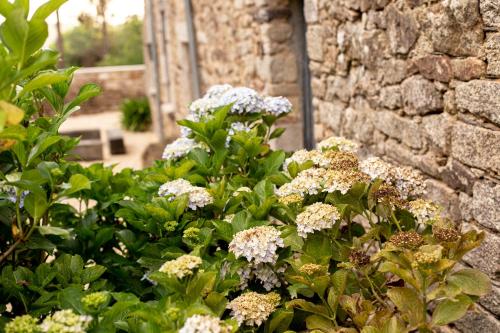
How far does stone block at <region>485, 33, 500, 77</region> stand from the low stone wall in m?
15.5

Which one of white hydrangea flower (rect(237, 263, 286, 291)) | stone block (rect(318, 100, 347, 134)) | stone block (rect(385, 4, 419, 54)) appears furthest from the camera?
stone block (rect(318, 100, 347, 134))

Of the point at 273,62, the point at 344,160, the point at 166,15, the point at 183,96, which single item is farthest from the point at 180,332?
the point at 166,15

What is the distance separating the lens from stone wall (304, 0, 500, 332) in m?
2.58

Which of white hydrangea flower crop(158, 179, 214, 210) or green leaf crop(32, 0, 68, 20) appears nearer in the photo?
green leaf crop(32, 0, 68, 20)

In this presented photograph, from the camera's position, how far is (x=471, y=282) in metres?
1.74

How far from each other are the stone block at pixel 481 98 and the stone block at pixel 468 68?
0.03m

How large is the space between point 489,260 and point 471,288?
95 cm

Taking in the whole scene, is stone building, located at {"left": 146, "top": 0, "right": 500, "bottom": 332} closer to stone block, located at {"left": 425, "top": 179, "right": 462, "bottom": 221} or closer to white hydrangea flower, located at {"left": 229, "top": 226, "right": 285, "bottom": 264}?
stone block, located at {"left": 425, "top": 179, "right": 462, "bottom": 221}

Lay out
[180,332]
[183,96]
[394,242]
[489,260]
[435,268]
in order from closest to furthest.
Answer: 1. [180,332]
2. [435,268]
3. [394,242]
4. [489,260]
5. [183,96]

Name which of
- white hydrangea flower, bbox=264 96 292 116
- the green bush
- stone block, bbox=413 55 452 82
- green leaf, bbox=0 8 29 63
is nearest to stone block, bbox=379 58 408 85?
stone block, bbox=413 55 452 82

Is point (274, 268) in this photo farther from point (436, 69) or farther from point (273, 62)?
point (273, 62)

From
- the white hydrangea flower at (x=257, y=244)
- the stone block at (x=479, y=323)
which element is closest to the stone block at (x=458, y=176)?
the stone block at (x=479, y=323)

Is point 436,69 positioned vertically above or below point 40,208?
above

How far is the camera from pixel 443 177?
9.69 feet
